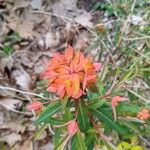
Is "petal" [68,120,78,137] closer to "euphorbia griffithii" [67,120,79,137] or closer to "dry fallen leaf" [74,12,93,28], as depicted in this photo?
"euphorbia griffithii" [67,120,79,137]

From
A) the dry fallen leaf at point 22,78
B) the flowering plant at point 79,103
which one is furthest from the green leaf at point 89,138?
the dry fallen leaf at point 22,78

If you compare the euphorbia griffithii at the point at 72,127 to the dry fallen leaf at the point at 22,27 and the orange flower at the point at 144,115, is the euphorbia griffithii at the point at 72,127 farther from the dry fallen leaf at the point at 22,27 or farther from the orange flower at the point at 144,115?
the dry fallen leaf at the point at 22,27

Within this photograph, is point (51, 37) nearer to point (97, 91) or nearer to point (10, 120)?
point (10, 120)

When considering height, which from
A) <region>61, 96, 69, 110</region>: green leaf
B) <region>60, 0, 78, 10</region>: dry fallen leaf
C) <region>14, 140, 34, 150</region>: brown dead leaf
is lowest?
<region>14, 140, 34, 150</region>: brown dead leaf

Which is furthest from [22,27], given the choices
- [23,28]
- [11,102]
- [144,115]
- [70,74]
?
→ [70,74]

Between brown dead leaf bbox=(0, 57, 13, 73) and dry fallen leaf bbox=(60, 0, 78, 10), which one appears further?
dry fallen leaf bbox=(60, 0, 78, 10)

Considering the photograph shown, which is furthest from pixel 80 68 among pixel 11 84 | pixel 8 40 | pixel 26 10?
pixel 26 10

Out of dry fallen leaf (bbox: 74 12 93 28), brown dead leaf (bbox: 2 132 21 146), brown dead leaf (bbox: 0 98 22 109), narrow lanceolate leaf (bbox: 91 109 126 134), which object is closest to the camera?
narrow lanceolate leaf (bbox: 91 109 126 134)

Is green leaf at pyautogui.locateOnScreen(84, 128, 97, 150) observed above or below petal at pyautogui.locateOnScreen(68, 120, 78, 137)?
below

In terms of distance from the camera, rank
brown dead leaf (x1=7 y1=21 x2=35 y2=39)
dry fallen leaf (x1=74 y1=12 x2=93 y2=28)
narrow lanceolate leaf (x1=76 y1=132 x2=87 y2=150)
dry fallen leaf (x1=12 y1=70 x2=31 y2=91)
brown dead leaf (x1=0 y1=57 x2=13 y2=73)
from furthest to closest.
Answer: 1. dry fallen leaf (x1=74 y1=12 x2=93 y2=28)
2. brown dead leaf (x1=7 y1=21 x2=35 y2=39)
3. brown dead leaf (x1=0 y1=57 x2=13 y2=73)
4. dry fallen leaf (x1=12 y1=70 x2=31 y2=91)
5. narrow lanceolate leaf (x1=76 y1=132 x2=87 y2=150)

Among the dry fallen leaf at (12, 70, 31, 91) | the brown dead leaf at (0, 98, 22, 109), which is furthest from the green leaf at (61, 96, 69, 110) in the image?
the dry fallen leaf at (12, 70, 31, 91)
